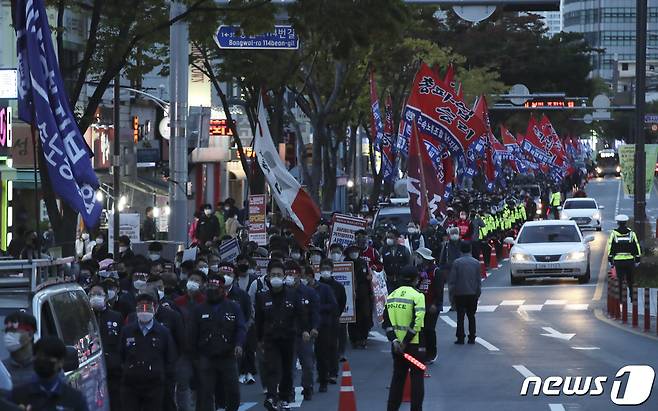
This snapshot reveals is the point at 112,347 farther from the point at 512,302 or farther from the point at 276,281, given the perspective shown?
the point at 512,302

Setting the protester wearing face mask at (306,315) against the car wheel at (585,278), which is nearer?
the protester wearing face mask at (306,315)

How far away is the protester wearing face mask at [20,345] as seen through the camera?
377 inches

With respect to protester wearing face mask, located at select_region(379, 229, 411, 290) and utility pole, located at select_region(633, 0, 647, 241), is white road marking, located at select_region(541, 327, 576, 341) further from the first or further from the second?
utility pole, located at select_region(633, 0, 647, 241)

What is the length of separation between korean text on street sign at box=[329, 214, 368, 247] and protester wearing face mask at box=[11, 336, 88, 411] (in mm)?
18724

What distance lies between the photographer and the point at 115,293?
647 inches

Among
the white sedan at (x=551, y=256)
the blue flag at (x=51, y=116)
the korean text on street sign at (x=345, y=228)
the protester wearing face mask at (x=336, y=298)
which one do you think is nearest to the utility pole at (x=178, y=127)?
the korean text on street sign at (x=345, y=228)

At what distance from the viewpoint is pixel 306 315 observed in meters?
17.8

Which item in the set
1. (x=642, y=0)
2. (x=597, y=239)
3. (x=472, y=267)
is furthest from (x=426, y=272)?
(x=597, y=239)

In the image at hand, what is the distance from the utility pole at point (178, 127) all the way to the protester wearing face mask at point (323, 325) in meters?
8.24

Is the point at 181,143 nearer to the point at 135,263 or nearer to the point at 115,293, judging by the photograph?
the point at 135,263

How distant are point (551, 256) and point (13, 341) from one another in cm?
2757

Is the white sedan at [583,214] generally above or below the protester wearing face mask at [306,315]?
below

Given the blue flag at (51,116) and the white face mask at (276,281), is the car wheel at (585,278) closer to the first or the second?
the white face mask at (276,281)

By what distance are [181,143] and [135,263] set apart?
31.0ft
